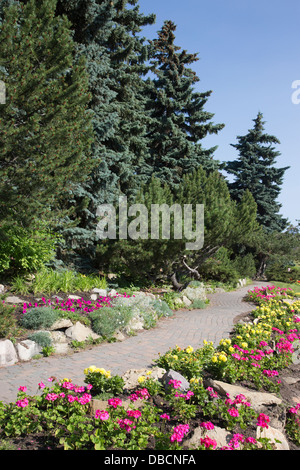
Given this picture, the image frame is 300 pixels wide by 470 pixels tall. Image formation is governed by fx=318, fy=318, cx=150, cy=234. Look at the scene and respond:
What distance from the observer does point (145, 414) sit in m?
2.45

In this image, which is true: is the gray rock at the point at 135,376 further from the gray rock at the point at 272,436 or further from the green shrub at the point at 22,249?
the green shrub at the point at 22,249

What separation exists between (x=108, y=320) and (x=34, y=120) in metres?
3.99

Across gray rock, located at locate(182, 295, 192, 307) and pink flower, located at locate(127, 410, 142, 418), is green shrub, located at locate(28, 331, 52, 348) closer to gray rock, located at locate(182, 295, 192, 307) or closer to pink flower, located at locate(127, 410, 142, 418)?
pink flower, located at locate(127, 410, 142, 418)

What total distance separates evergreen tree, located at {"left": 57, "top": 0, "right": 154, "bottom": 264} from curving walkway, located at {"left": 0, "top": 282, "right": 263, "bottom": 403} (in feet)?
13.1

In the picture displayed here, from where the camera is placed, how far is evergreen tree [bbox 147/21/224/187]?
16219mm

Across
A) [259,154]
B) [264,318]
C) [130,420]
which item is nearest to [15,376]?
[130,420]

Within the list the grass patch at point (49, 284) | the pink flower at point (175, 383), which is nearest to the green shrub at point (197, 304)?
the grass patch at point (49, 284)

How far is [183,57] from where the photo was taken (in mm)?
17969

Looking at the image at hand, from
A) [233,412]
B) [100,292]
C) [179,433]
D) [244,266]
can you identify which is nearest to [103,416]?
[179,433]

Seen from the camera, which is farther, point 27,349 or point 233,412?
point 27,349

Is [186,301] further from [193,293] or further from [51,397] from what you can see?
[51,397]

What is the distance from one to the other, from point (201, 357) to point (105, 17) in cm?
1052

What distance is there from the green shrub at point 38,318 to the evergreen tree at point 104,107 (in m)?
3.85
